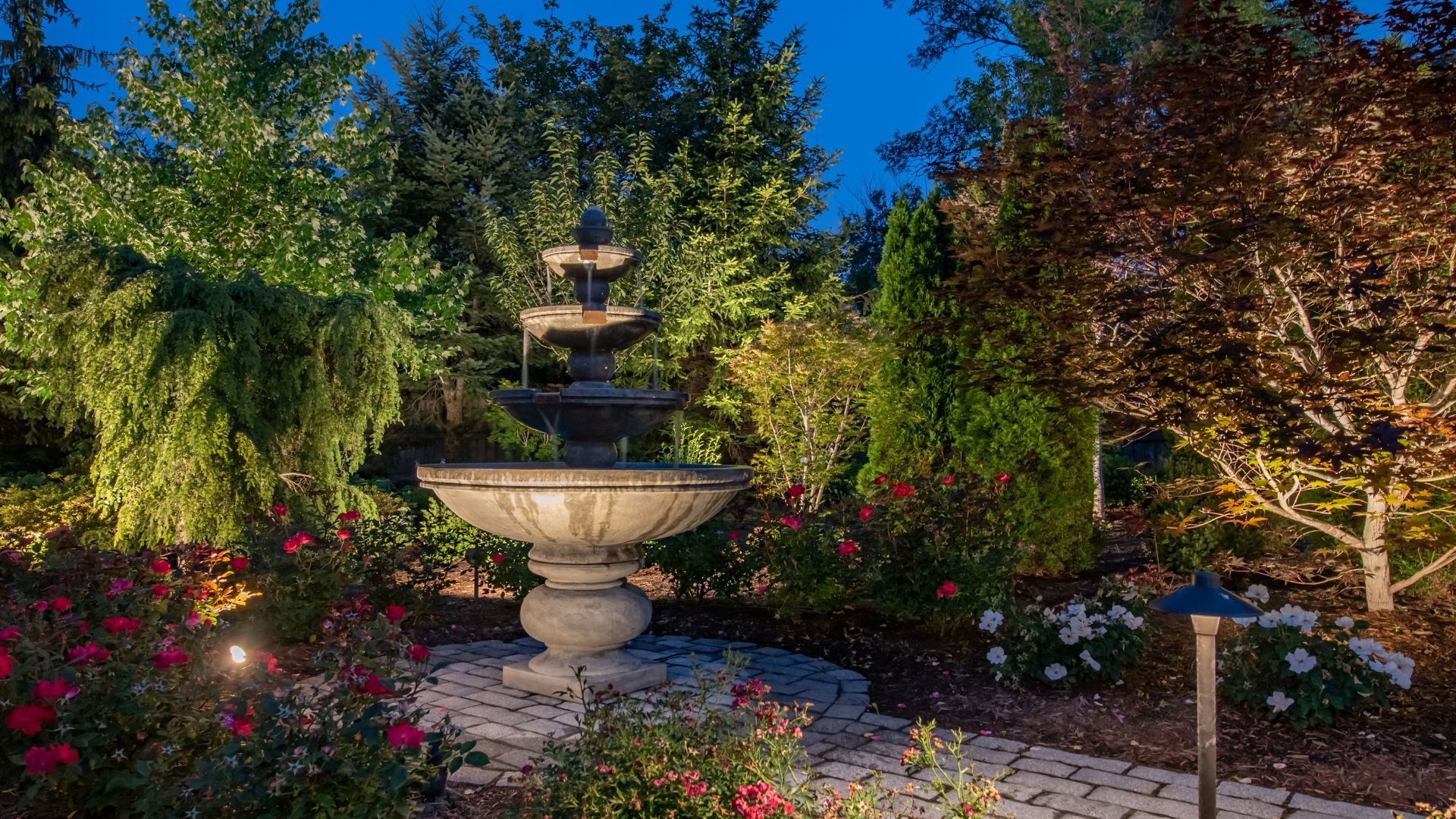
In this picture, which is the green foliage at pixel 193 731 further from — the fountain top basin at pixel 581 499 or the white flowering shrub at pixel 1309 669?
the white flowering shrub at pixel 1309 669

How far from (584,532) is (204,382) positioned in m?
3.83

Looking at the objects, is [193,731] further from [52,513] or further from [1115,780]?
[52,513]

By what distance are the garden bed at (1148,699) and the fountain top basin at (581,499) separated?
53.6 inches

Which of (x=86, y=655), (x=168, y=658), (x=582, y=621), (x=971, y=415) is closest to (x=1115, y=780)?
(x=582, y=621)

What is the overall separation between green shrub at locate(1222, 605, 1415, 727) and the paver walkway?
90cm

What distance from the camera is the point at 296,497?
7.50 metres

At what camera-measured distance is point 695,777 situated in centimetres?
266

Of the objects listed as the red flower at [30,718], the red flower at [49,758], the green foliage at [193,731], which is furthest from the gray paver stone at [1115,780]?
the red flower at [30,718]

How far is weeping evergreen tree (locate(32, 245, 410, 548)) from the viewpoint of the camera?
681 cm

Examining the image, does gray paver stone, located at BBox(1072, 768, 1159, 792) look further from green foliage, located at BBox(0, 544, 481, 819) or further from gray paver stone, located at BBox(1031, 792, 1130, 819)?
green foliage, located at BBox(0, 544, 481, 819)

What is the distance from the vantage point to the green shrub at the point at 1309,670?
426 cm

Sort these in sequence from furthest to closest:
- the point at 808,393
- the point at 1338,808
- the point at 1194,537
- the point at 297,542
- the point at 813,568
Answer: the point at 808,393 → the point at 1194,537 → the point at 813,568 → the point at 297,542 → the point at 1338,808

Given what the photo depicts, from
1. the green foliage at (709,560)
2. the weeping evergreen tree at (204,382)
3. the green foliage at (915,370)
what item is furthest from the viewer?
the green foliage at (915,370)

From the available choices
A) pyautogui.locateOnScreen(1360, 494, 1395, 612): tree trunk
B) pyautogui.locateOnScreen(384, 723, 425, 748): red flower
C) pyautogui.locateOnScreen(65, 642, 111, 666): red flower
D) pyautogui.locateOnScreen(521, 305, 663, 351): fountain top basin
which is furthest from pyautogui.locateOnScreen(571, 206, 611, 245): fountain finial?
pyautogui.locateOnScreen(1360, 494, 1395, 612): tree trunk
